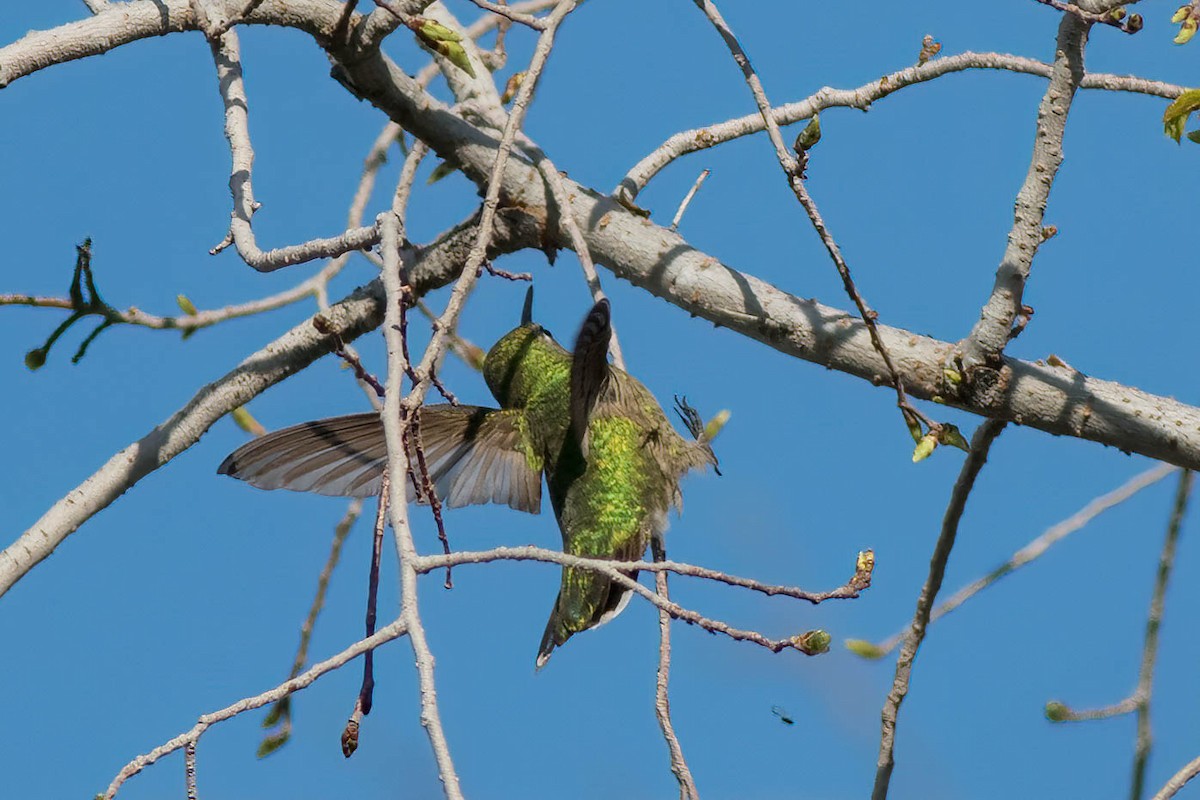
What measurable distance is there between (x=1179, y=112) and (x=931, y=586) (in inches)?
36.9

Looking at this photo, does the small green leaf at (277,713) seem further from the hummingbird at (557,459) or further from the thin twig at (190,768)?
the thin twig at (190,768)

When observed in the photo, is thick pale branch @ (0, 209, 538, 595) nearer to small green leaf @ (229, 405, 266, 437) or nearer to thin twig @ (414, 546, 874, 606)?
small green leaf @ (229, 405, 266, 437)

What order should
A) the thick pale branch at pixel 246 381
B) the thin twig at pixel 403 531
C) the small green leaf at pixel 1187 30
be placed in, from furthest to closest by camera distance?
the thick pale branch at pixel 246 381 → the small green leaf at pixel 1187 30 → the thin twig at pixel 403 531

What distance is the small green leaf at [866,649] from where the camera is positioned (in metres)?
2.71

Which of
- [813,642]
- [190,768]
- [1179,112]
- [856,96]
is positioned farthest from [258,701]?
[856,96]

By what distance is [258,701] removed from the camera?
4.74 ft

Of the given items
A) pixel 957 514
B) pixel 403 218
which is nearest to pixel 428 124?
pixel 403 218

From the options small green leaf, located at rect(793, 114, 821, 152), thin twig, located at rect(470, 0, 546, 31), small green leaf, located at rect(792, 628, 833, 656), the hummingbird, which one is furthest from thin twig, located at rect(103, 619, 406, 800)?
the hummingbird

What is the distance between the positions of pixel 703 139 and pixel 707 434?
0.70m

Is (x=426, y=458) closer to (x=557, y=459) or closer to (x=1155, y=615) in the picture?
(x=557, y=459)

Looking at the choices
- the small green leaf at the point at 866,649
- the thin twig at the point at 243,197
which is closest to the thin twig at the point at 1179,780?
the small green leaf at the point at 866,649

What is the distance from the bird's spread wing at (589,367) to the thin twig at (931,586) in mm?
698

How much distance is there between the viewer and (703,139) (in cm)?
285

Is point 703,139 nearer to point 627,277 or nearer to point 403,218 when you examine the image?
point 627,277
